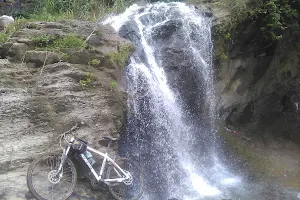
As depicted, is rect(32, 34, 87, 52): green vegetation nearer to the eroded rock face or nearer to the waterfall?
the waterfall

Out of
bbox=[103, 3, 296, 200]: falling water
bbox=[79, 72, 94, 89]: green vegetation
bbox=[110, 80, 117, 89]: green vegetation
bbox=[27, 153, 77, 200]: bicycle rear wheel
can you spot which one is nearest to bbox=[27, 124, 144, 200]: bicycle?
bbox=[27, 153, 77, 200]: bicycle rear wheel

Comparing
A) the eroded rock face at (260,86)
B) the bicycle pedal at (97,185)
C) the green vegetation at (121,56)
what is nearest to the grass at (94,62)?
the green vegetation at (121,56)

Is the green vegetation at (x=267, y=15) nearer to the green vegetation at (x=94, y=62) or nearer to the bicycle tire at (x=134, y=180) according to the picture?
the green vegetation at (x=94, y=62)

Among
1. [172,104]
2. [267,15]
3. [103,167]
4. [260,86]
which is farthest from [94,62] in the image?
[260,86]

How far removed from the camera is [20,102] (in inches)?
210

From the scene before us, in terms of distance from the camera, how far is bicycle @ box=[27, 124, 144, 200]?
4.99 metres

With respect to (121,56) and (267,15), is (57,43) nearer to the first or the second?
(121,56)

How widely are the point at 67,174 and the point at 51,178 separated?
29 cm

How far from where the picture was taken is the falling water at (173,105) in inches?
267

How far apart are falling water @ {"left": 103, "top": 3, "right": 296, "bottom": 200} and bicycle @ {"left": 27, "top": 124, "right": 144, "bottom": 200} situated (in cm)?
99

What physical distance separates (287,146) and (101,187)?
23.5 ft

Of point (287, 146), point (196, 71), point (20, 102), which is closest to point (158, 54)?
point (196, 71)

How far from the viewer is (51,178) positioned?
500 centimetres

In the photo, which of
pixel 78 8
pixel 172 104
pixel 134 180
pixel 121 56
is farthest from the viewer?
pixel 78 8
